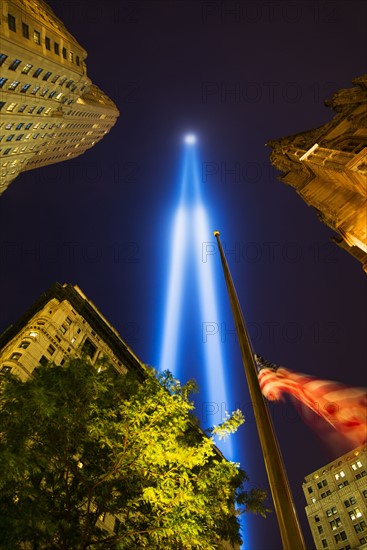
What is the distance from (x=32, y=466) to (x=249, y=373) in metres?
8.28

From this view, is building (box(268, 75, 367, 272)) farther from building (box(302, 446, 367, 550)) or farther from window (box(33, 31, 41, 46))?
building (box(302, 446, 367, 550))

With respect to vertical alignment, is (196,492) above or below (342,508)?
below

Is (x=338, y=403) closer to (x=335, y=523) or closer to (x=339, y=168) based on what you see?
(x=339, y=168)

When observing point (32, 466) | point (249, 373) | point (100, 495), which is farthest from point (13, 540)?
point (249, 373)

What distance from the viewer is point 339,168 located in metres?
34.0

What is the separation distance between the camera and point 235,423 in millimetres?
15125

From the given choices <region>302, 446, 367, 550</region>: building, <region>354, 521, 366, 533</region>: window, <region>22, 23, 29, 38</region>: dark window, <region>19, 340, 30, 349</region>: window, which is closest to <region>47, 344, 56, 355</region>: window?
<region>19, 340, 30, 349</region>: window

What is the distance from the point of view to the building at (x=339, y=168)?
3259cm

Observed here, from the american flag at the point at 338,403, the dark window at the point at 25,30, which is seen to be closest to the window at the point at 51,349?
the american flag at the point at 338,403

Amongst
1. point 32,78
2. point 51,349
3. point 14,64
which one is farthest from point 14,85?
point 51,349

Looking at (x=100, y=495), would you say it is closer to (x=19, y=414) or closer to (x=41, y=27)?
(x=19, y=414)

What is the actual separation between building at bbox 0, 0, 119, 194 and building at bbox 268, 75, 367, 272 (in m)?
36.1

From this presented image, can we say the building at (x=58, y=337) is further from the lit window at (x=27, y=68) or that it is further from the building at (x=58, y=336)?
the lit window at (x=27, y=68)

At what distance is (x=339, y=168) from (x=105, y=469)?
32.2 m
